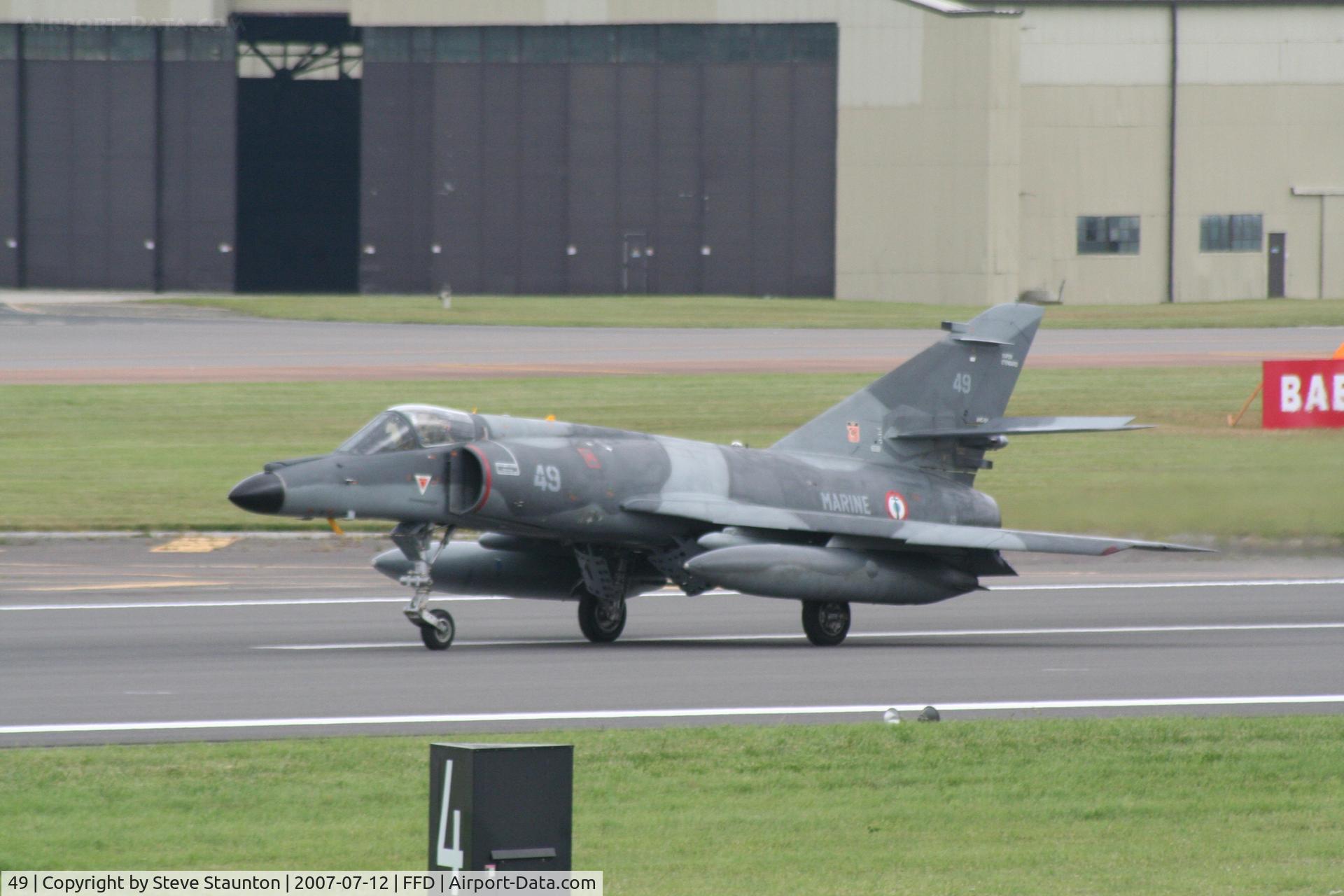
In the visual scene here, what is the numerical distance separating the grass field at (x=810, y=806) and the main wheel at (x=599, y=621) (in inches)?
219

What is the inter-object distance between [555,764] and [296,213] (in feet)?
256

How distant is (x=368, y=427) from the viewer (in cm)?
1784

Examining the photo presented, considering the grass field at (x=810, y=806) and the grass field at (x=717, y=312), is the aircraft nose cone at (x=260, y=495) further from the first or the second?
the grass field at (x=717, y=312)

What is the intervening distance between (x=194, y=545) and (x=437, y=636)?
863cm

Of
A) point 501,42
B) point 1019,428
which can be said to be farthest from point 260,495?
point 501,42

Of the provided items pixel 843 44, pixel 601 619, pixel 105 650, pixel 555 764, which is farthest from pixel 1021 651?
pixel 843 44

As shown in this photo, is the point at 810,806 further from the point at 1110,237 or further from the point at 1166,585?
the point at 1110,237

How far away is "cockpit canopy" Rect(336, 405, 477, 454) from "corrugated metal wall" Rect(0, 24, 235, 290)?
A: 2283 inches

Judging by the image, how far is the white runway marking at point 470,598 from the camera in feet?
66.2

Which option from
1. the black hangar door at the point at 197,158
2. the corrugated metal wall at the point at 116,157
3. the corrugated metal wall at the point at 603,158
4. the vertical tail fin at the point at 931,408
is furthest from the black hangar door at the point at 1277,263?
the vertical tail fin at the point at 931,408

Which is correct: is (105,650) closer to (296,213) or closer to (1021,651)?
(1021,651)

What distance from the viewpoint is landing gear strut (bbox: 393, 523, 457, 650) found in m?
17.5

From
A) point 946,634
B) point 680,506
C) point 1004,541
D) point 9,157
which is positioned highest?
point 9,157

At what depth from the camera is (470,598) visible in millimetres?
22297
